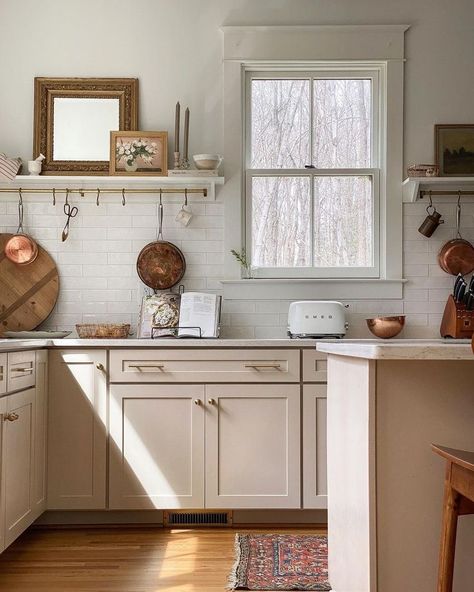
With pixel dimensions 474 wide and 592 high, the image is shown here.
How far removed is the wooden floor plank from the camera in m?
3.20

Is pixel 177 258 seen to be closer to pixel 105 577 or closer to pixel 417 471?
pixel 105 577

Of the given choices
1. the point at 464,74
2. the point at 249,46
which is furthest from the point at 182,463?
the point at 464,74

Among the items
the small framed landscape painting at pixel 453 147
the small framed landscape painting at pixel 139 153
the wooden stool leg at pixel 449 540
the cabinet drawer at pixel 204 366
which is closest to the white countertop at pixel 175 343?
the cabinet drawer at pixel 204 366

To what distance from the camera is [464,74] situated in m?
4.65

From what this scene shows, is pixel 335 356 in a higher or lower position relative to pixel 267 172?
lower

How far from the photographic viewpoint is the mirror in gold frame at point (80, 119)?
462cm

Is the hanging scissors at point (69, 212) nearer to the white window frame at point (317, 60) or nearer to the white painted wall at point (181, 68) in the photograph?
the white painted wall at point (181, 68)

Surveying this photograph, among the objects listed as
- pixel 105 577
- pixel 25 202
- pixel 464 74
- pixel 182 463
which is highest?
pixel 464 74

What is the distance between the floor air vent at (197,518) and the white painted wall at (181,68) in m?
1.30

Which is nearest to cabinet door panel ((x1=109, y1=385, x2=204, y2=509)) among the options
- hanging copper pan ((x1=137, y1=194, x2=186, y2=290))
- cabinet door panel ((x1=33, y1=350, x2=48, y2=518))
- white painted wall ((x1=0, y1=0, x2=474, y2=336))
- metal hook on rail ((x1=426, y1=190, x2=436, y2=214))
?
cabinet door panel ((x1=33, y1=350, x2=48, y2=518))

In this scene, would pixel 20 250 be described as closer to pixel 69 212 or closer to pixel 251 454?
pixel 69 212

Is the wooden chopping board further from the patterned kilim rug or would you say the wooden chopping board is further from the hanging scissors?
the patterned kilim rug

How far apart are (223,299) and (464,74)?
6.33 ft

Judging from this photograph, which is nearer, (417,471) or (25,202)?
(417,471)
